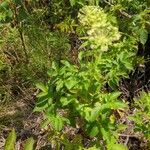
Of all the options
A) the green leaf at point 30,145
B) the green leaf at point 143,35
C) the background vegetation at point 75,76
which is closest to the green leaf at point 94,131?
the background vegetation at point 75,76

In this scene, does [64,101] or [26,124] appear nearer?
[64,101]

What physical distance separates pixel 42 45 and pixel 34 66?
0.20 m

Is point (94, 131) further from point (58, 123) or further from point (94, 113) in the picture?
point (58, 123)

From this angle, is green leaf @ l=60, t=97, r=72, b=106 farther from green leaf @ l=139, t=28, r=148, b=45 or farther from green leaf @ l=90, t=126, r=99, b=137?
green leaf @ l=139, t=28, r=148, b=45

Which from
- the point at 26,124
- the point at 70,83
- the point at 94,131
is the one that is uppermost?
the point at 70,83

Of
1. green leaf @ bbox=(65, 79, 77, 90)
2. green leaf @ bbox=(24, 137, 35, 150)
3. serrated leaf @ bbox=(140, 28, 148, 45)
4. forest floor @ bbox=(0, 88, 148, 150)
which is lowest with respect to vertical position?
forest floor @ bbox=(0, 88, 148, 150)

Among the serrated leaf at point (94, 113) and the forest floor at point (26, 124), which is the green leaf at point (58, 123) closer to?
the serrated leaf at point (94, 113)

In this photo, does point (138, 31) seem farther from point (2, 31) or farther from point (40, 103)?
point (2, 31)

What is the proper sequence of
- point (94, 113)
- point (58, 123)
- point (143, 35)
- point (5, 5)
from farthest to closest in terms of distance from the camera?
point (5, 5) < point (143, 35) < point (58, 123) < point (94, 113)

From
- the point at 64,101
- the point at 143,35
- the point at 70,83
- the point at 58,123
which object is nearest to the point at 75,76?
the point at 70,83

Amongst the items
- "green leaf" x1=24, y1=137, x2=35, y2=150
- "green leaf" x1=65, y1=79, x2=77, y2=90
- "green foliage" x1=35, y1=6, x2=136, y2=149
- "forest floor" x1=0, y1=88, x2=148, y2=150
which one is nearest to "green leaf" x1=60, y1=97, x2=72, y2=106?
"green foliage" x1=35, y1=6, x2=136, y2=149

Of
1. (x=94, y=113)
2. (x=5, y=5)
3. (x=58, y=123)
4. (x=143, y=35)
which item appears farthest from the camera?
(x=5, y=5)

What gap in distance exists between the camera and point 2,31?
3.82m

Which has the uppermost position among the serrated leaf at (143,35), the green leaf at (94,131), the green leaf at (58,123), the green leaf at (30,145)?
the serrated leaf at (143,35)
